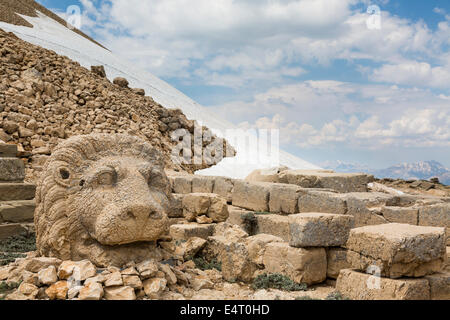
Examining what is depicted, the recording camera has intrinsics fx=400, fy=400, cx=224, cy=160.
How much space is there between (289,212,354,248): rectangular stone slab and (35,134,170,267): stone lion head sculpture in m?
1.84

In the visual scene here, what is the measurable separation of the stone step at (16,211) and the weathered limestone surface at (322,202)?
521 cm

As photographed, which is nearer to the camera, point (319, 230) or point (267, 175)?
point (319, 230)

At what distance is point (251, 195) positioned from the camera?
28.7ft

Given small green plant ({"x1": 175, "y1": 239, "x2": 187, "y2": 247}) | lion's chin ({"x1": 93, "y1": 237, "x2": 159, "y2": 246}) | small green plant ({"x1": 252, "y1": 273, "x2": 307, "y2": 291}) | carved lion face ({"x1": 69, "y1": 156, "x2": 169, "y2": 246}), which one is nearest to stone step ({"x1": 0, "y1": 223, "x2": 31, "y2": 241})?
small green plant ({"x1": 175, "y1": 239, "x2": 187, "y2": 247})

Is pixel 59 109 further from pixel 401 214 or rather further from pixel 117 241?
pixel 401 214

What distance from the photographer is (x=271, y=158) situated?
1841 centimetres

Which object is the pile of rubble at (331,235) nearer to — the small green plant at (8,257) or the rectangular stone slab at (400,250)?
the rectangular stone slab at (400,250)

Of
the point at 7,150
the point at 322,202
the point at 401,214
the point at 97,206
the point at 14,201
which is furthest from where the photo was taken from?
the point at 7,150

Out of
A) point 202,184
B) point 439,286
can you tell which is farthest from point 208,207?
point 439,286

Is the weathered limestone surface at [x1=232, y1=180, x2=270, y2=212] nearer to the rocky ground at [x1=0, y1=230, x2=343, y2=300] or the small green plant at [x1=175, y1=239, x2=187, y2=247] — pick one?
the small green plant at [x1=175, y1=239, x2=187, y2=247]

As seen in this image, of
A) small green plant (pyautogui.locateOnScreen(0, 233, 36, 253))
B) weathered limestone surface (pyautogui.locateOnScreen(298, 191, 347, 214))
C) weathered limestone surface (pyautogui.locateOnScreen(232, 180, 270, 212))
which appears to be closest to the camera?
small green plant (pyautogui.locateOnScreen(0, 233, 36, 253))

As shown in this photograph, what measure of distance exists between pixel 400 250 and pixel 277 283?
1772 mm

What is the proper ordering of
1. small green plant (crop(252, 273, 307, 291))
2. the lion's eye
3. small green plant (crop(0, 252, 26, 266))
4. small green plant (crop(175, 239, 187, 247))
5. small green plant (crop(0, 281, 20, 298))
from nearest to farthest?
small green plant (crop(0, 281, 20, 298)) → the lion's eye → small green plant (crop(252, 273, 307, 291)) → small green plant (crop(0, 252, 26, 266)) → small green plant (crop(175, 239, 187, 247))

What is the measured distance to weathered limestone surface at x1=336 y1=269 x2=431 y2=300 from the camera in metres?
4.32
